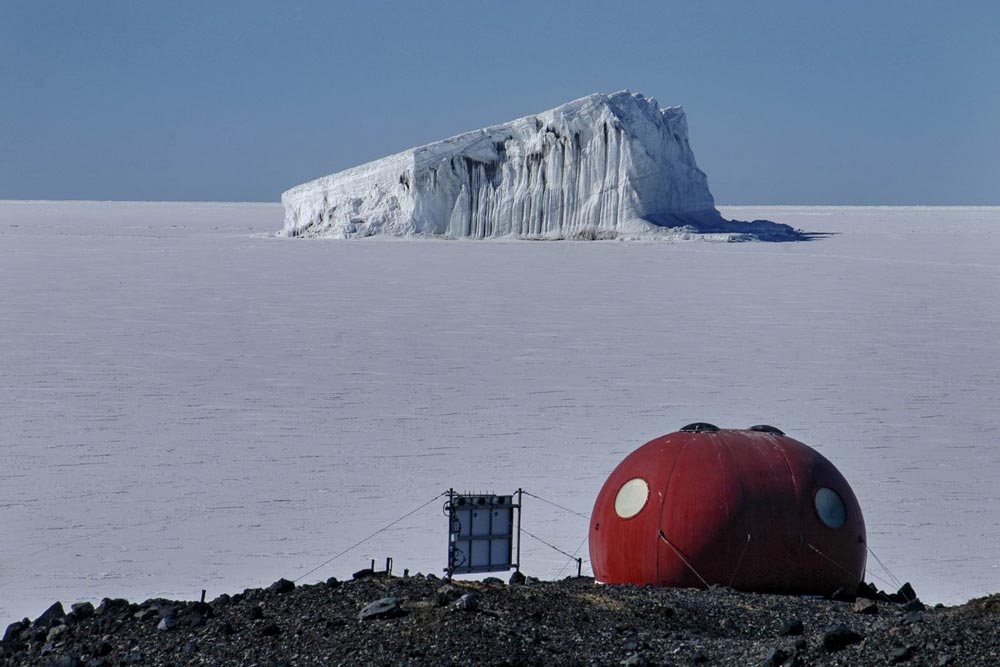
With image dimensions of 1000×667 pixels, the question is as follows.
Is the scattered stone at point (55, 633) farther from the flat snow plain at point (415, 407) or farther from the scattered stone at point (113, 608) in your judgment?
the flat snow plain at point (415, 407)

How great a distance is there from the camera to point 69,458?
452 inches

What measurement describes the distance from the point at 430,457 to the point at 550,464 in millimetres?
1120

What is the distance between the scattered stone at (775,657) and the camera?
229 inches

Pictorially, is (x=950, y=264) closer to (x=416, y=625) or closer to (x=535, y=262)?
(x=535, y=262)

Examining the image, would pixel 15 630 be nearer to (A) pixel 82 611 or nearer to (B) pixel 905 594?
(A) pixel 82 611

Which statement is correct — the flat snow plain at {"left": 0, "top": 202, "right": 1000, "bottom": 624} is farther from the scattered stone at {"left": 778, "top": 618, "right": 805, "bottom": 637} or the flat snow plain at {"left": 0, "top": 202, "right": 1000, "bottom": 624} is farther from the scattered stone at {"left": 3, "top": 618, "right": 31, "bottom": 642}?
the scattered stone at {"left": 778, "top": 618, "right": 805, "bottom": 637}

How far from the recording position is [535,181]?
4391cm

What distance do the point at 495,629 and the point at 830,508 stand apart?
2244mm

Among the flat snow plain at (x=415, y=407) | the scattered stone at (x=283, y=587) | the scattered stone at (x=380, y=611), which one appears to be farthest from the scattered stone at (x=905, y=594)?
the scattered stone at (x=283, y=587)

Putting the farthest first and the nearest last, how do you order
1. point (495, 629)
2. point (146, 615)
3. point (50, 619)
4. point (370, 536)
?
point (370, 536)
point (50, 619)
point (146, 615)
point (495, 629)

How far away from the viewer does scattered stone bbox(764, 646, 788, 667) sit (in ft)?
19.1

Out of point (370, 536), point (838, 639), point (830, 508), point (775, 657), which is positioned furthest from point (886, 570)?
point (370, 536)

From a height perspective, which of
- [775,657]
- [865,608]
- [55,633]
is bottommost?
[55,633]

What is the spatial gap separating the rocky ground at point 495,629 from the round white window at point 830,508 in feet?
1.52
